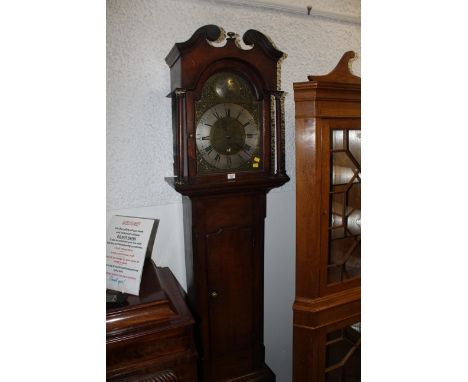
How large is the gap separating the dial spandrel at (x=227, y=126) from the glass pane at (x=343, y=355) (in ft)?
2.63

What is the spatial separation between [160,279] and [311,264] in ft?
1.95

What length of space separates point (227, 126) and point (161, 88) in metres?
0.37

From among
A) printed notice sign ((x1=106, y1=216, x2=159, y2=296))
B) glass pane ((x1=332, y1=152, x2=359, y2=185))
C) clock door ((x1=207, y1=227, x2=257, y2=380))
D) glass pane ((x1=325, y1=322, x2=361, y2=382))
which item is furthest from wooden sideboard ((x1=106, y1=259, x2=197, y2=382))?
glass pane ((x1=332, y1=152, x2=359, y2=185))

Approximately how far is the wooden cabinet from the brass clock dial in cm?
22

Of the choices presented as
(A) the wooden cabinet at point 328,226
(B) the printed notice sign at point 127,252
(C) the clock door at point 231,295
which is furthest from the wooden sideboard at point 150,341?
(A) the wooden cabinet at point 328,226

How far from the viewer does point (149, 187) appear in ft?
5.35

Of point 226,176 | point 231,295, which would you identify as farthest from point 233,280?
point 226,176

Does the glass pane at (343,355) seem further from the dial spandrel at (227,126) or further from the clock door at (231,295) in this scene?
the dial spandrel at (227,126)

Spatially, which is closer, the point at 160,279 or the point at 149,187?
the point at 160,279

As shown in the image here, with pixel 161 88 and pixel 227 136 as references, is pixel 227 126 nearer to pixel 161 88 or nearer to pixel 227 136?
pixel 227 136

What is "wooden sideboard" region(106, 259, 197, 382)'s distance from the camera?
3.62 feet

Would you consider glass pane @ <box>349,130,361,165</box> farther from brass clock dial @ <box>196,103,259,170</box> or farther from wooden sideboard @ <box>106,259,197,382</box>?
wooden sideboard @ <box>106,259,197,382</box>
